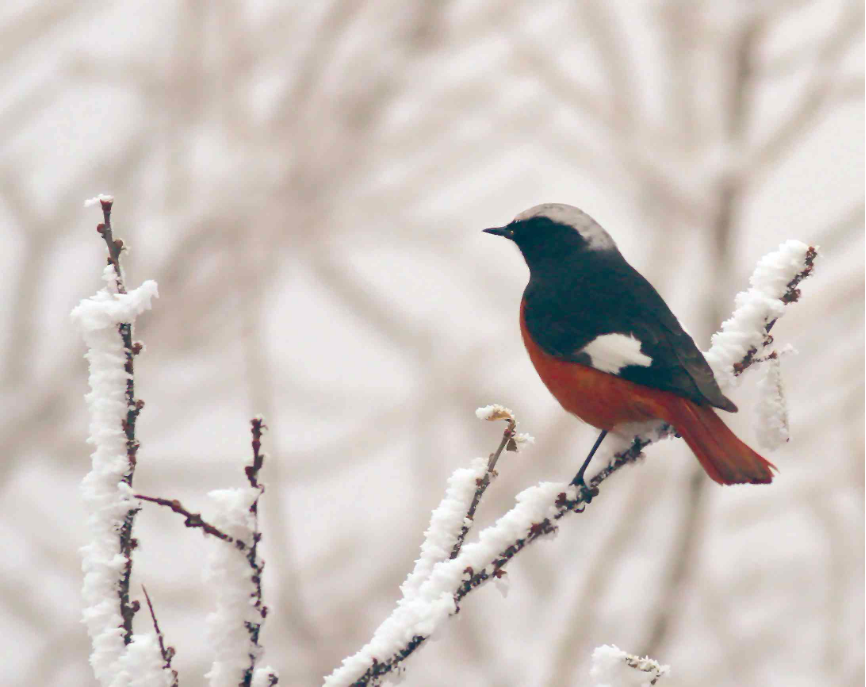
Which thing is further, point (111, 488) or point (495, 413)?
point (495, 413)

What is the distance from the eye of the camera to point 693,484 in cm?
659

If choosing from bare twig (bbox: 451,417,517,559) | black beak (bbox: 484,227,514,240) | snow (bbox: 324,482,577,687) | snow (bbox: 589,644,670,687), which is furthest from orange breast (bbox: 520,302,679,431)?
snow (bbox: 589,644,670,687)

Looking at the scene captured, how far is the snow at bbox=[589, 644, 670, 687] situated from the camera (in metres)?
1.71

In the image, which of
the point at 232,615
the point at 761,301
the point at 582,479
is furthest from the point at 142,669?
the point at 761,301

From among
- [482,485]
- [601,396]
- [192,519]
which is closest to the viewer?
[192,519]

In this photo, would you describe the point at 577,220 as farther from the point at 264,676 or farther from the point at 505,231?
the point at 264,676

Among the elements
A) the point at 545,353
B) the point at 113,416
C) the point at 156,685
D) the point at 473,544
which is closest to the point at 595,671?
the point at 473,544

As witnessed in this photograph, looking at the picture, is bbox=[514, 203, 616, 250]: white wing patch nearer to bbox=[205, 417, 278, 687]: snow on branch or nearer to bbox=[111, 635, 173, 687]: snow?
bbox=[205, 417, 278, 687]: snow on branch

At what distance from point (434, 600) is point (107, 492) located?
60 cm

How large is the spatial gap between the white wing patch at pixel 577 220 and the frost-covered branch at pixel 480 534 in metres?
1.38

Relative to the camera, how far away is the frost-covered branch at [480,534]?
A: 169 cm

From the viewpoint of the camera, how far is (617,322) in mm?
3365

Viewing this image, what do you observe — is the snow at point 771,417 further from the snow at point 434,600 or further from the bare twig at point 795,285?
the snow at point 434,600

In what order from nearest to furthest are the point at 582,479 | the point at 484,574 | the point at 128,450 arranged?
the point at 128,450 → the point at 484,574 → the point at 582,479
